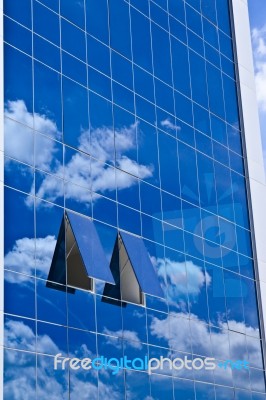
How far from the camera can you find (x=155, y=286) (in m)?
30.2

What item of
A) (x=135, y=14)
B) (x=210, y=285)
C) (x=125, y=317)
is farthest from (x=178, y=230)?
(x=135, y=14)

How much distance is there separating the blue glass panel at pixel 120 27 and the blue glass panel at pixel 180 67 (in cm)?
293

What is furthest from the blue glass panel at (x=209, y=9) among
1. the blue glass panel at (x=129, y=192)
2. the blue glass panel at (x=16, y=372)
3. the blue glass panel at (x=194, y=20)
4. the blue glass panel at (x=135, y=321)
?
the blue glass panel at (x=16, y=372)

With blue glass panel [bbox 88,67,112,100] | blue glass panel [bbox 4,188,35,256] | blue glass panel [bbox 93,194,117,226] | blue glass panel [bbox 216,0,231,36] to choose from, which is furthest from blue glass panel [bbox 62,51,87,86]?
blue glass panel [bbox 216,0,231,36]

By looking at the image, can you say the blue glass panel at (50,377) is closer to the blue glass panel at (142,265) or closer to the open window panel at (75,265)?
the open window panel at (75,265)

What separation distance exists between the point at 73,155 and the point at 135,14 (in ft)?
23.6

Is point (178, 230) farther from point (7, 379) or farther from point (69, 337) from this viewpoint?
point (7, 379)

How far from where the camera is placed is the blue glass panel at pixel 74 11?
96.5 feet

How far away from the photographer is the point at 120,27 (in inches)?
1271

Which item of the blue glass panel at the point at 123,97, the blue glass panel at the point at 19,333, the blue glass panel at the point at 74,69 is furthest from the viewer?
the blue glass panel at the point at 123,97

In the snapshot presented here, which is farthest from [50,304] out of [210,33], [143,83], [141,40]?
[210,33]

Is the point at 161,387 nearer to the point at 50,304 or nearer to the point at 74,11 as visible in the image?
the point at 50,304

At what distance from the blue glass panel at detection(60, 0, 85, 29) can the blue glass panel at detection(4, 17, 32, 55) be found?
2237 millimetres

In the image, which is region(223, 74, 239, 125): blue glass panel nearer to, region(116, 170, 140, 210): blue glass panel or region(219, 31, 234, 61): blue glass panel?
region(219, 31, 234, 61): blue glass panel
